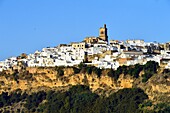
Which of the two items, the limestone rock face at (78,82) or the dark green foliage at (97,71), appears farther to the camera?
the dark green foliage at (97,71)

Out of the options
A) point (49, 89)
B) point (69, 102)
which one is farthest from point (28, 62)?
point (69, 102)

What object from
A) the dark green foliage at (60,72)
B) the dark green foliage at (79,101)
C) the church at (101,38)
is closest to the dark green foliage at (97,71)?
the dark green foliage at (79,101)

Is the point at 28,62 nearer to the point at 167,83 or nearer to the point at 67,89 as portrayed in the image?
the point at 67,89

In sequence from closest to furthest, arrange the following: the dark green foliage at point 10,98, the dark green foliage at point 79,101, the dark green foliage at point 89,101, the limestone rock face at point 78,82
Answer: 1. the limestone rock face at point 78,82
2. the dark green foliage at point 89,101
3. the dark green foliage at point 79,101
4. the dark green foliage at point 10,98

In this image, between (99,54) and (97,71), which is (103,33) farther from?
(97,71)

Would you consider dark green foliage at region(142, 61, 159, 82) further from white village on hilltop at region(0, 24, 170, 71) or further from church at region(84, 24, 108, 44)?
church at region(84, 24, 108, 44)

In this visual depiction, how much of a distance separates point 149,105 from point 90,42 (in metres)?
31.8

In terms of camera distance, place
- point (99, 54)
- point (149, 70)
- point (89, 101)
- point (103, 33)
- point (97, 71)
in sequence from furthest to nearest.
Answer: point (103, 33) → point (99, 54) → point (97, 71) → point (89, 101) → point (149, 70)

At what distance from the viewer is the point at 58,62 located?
91.2m

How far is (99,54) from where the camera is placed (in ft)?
307

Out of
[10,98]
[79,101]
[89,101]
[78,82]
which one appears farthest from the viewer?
[10,98]

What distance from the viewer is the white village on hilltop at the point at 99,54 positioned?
84938mm

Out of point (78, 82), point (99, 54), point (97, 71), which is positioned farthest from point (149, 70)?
point (99, 54)

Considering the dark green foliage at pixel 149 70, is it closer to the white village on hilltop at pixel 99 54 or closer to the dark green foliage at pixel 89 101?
the white village on hilltop at pixel 99 54
